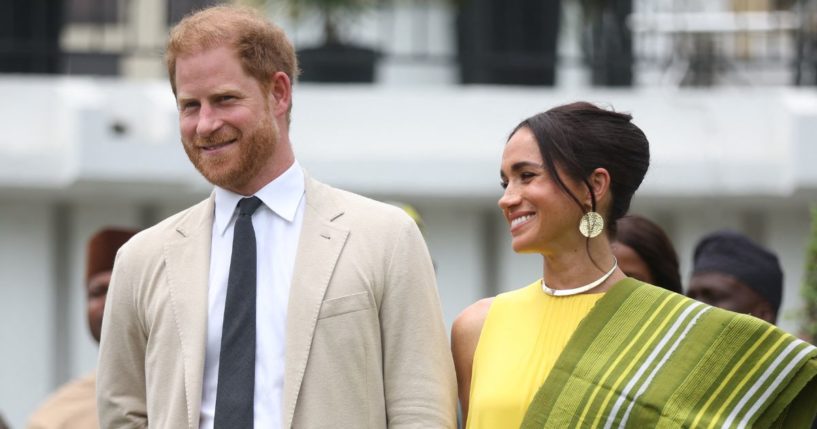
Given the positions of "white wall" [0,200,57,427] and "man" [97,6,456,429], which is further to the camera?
"white wall" [0,200,57,427]

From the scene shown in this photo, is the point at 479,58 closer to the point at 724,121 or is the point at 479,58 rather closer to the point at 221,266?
the point at 724,121

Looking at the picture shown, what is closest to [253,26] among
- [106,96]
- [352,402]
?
[352,402]

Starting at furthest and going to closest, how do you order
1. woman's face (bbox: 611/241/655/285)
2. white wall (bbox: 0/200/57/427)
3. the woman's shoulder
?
white wall (bbox: 0/200/57/427)
woman's face (bbox: 611/241/655/285)
the woman's shoulder

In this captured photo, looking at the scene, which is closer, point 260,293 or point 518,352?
point 260,293

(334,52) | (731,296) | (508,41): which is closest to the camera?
(731,296)

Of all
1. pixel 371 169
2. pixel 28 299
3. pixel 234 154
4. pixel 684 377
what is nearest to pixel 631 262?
pixel 684 377

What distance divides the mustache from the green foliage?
3456 mm

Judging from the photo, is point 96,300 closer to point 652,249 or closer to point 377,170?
point 652,249

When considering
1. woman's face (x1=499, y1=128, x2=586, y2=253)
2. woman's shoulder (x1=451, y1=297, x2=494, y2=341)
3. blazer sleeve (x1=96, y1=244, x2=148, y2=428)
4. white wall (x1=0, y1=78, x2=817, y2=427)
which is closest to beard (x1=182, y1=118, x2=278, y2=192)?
blazer sleeve (x1=96, y1=244, x2=148, y2=428)

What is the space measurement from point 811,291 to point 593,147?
301cm

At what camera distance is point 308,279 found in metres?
4.15

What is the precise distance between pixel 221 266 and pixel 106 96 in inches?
183

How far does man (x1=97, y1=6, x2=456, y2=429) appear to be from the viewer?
13.4ft

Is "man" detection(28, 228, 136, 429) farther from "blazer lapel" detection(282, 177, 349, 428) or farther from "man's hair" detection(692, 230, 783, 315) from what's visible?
"man's hair" detection(692, 230, 783, 315)
